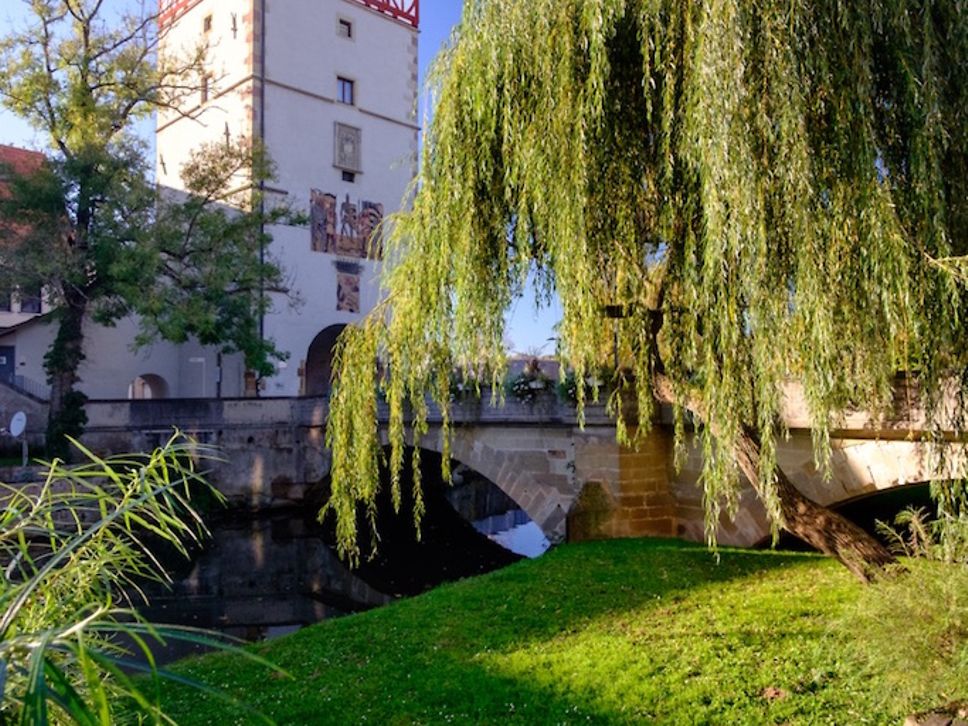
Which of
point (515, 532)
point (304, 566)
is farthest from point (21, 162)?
point (515, 532)

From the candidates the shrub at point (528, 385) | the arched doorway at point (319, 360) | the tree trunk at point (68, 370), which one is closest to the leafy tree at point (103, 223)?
the tree trunk at point (68, 370)

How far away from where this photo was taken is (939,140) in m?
4.34

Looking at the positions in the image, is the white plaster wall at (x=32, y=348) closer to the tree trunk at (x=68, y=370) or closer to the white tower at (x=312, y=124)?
the white tower at (x=312, y=124)

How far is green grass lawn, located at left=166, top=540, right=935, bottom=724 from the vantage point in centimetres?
484

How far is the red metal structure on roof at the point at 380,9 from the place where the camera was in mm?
24828

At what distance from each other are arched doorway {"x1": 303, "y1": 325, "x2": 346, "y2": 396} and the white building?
0.04 meters

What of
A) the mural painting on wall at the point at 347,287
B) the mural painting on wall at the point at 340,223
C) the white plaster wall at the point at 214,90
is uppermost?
the white plaster wall at the point at 214,90

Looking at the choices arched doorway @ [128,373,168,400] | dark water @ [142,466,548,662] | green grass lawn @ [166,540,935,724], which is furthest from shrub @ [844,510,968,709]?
arched doorway @ [128,373,168,400]

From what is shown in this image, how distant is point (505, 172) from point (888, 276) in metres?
2.53

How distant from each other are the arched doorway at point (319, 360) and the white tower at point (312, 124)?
0.04m

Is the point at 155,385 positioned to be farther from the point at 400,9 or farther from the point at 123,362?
the point at 400,9

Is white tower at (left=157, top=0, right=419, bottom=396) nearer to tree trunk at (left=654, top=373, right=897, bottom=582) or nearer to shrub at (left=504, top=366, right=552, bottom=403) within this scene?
shrub at (left=504, top=366, right=552, bottom=403)

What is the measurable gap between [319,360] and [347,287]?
7.93 ft

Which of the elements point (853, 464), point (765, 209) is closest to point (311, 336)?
point (853, 464)
